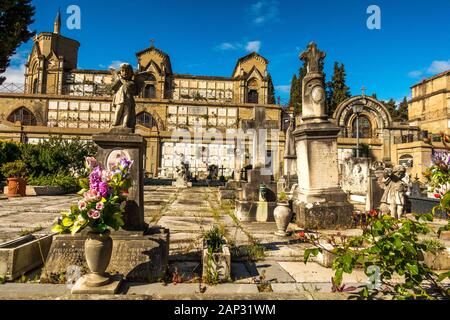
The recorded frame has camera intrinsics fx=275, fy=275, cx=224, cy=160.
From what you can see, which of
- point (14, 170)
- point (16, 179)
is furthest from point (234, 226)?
point (14, 170)

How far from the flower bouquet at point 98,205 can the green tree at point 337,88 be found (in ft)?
159

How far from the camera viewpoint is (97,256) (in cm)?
341

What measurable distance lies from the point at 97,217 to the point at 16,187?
1465 centimetres

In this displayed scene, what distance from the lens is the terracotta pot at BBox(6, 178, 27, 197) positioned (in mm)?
14312

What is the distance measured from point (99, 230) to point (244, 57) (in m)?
48.7

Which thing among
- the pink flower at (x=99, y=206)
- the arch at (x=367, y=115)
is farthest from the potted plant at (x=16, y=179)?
the arch at (x=367, y=115)

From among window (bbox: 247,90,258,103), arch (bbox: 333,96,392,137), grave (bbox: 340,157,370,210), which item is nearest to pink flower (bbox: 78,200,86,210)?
grave (bbox: 340,157,370,210)

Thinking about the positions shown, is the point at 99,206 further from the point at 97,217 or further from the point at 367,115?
the point at 367,115

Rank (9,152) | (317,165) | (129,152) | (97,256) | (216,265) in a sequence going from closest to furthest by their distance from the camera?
(97,256) < (216,265) < (129,152) < (317,165) < (9,152)

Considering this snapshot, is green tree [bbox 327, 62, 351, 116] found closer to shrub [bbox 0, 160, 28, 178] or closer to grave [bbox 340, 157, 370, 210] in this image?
grave [bbox 340, 157, 370, 210]

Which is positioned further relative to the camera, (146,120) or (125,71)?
(146,120)

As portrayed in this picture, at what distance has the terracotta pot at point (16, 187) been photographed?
14312 millimetres
